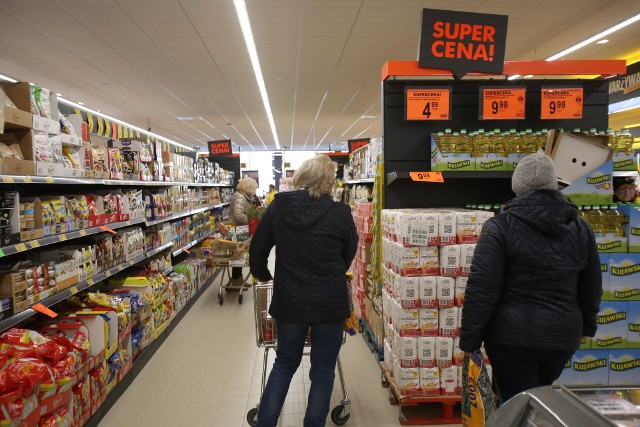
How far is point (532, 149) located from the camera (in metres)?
3.31

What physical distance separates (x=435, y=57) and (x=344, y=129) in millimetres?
16799

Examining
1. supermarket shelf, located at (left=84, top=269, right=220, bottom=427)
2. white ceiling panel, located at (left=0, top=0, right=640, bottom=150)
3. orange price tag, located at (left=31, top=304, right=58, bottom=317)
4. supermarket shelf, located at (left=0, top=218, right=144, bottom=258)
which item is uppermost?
white ceiling panel, located at (left=0, top=0, right=640, bottom=150)

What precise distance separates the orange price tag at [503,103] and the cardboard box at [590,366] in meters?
1.83

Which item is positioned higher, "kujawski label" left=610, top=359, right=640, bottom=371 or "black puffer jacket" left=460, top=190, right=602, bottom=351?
"black puffer jacket" left=460, top=190, right=602, bottom=351

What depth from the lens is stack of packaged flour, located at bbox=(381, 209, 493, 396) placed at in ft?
9.70

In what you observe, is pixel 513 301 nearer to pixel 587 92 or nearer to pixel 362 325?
pixel 587 92

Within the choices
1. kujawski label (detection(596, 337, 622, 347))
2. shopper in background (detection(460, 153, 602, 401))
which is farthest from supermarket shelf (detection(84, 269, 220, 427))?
kujawski label (detection(596, 337, 622, 347))

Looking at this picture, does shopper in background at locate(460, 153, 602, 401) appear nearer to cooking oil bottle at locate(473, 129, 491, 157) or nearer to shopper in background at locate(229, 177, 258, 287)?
cooking oil bottle at locate(473, 129, 491, 157)

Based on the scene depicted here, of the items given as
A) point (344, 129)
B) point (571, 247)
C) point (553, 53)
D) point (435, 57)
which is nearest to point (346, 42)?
point (553, 53)

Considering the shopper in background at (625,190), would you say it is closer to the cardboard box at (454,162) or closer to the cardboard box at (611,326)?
the cardboard box at (611,326)

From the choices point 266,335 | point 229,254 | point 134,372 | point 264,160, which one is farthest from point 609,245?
point 264,160

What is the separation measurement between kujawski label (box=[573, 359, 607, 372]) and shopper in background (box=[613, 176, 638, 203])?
3.99 ft

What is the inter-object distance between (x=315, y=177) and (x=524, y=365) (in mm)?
1401

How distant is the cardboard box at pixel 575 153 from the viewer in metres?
3.15
